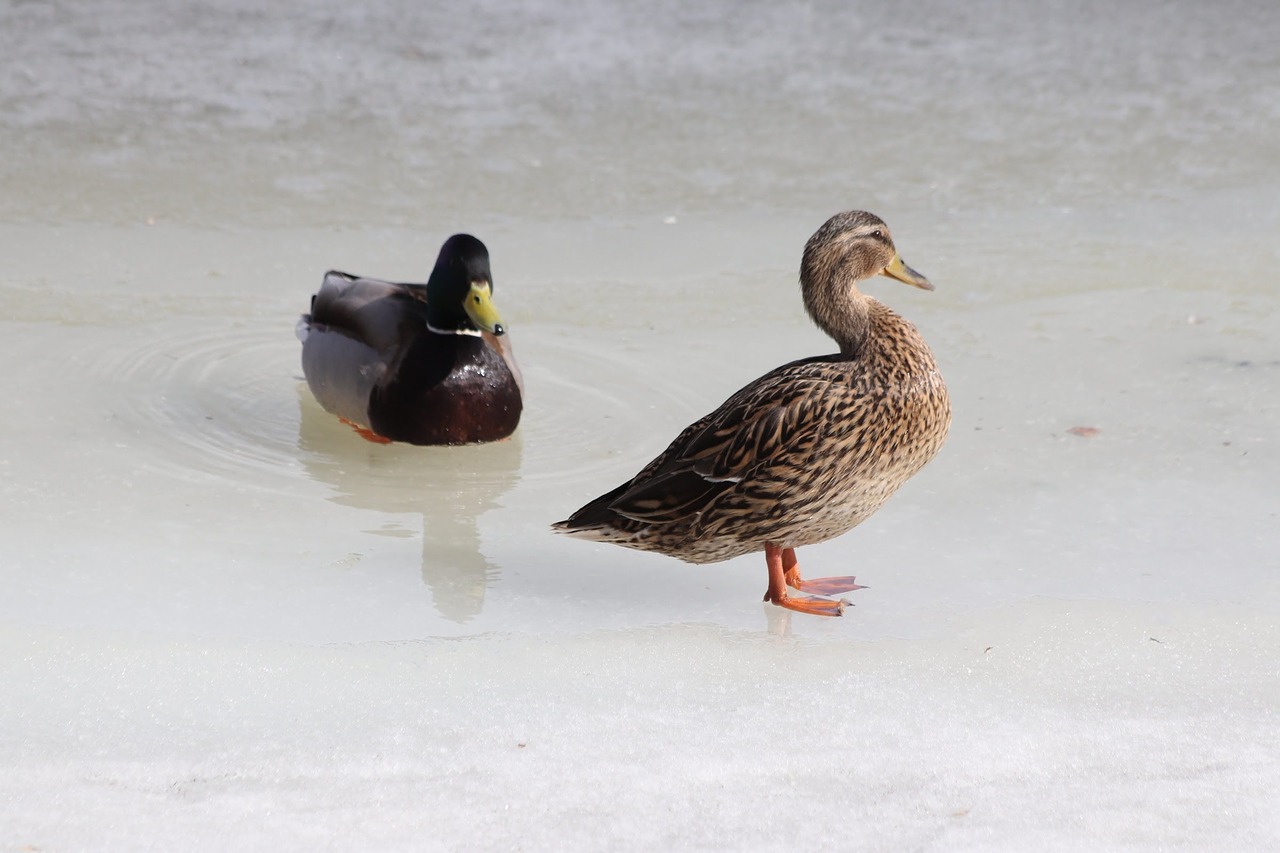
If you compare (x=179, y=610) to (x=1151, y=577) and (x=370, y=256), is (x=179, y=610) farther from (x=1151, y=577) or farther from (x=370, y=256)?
(x=370, y=256)

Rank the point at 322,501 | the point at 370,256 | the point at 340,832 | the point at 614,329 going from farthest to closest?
the point at 370,256 → the point at 614,329 → the point at 322,501 → the point at 340,832

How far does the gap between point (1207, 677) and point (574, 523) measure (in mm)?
1417

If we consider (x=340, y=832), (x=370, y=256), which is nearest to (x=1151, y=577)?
(x=340, y=832)

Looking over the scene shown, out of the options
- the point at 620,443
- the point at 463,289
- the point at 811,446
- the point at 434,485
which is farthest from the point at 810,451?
the point at 463,289

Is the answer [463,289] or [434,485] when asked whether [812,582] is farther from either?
[463,289]

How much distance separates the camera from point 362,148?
24.8ft

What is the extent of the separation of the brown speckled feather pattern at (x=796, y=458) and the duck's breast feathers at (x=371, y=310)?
167 centimetres

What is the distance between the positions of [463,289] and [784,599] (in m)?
1.85

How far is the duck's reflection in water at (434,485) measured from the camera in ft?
12.9

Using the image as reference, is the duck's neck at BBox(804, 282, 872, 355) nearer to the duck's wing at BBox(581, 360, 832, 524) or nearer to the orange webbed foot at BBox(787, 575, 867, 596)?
the duck's wing at BBox(581, 360, 832, 524)

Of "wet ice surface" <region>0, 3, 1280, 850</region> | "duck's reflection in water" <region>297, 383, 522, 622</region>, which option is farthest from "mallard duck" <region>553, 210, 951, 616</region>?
"duck's reflection in water" <region>297, 383, 522, 622</region>

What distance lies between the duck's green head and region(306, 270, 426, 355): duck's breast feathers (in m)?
0.10

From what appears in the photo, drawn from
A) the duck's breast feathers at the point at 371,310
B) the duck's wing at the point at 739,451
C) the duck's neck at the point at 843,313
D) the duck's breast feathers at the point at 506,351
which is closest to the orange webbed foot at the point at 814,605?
the duck's wing at the point at 739,451

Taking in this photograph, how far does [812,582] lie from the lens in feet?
12.7
